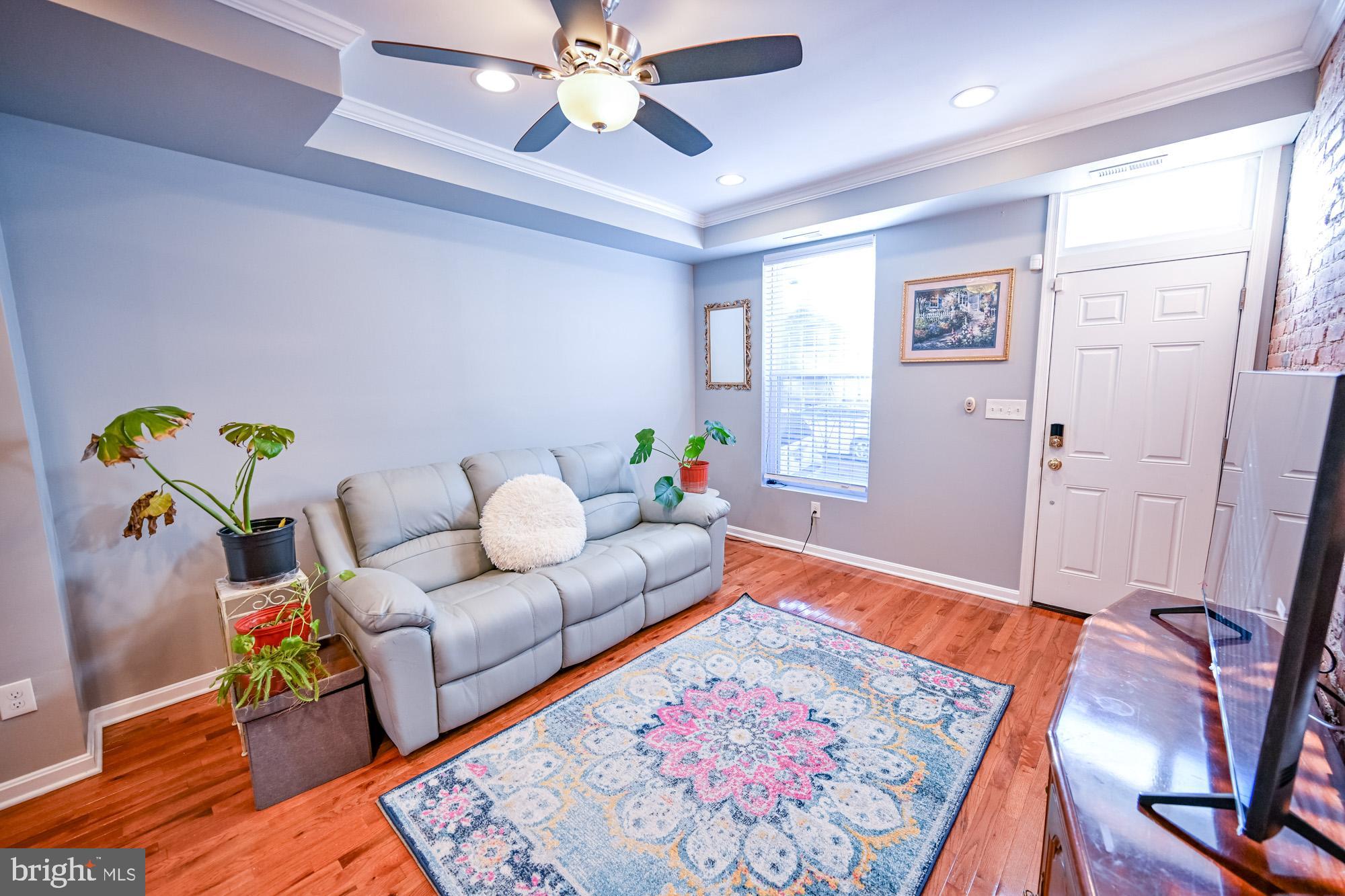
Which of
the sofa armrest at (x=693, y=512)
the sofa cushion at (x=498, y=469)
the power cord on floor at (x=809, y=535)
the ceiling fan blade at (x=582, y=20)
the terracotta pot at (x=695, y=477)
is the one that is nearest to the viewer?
the ceiling fan blade at (x=582, y=20)

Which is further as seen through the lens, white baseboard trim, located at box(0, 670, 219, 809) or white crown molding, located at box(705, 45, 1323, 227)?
white crown molding, located at box(705, 45, 1323, 227)

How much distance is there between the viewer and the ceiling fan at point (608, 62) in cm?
140

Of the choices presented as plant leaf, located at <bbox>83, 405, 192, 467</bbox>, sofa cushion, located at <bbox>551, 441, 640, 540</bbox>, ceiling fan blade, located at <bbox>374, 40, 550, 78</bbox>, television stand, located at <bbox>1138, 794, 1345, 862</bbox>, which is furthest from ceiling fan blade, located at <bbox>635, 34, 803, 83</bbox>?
sofa cushion, located at <bbox>551, 441, 640, 540</bbox>

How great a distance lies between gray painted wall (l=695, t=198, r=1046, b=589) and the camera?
9.72ft

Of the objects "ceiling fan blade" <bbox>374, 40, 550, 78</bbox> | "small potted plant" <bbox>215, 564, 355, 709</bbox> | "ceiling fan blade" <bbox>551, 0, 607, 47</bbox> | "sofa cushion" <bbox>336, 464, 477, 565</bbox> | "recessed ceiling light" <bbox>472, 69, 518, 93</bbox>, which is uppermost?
"recessed ceiling light" <bbox>472, 69, 518, 93</bbox>

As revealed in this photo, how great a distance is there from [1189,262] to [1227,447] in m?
1.82

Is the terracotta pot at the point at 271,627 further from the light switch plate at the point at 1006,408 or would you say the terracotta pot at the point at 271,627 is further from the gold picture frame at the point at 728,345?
the light switch plate at the point at 1006,408

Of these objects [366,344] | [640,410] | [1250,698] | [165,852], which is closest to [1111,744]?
[1250,698]

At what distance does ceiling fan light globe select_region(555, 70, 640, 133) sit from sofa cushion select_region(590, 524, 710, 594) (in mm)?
1957

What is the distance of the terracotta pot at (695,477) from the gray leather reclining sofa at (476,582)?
241mm

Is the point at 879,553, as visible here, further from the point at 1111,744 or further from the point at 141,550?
the point at 141,550

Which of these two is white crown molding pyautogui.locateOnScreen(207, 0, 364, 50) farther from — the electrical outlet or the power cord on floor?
the power cord on floor

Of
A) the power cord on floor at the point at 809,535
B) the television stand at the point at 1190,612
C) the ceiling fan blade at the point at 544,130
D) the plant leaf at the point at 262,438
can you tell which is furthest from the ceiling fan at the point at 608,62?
the power cord on floor at the point at 809,535

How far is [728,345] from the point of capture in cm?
431
